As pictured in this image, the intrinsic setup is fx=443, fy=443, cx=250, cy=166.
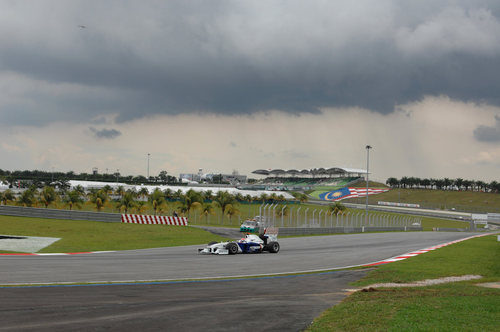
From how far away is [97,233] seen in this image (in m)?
34.5

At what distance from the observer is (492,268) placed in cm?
2038

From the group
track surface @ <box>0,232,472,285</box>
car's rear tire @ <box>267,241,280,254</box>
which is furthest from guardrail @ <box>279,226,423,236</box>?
track surface @ <box>0,232,472,285</box>

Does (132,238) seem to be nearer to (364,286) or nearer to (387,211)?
(364,286)

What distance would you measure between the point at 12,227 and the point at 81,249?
10.6 metres

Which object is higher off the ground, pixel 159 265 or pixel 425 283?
pixel 425 283

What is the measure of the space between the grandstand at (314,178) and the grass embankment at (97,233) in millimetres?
113865

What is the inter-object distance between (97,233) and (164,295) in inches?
934

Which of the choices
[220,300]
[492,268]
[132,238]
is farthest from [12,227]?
[492,268]

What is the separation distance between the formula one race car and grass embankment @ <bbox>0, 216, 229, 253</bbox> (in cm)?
634

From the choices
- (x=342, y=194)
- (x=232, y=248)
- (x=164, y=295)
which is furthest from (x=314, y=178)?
(x=164, y=295)

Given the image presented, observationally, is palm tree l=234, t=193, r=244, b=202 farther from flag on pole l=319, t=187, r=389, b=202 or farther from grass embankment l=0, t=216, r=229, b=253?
grass embankment l=0, t=216, r=229, b=253

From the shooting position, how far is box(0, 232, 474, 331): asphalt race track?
9.57 meters

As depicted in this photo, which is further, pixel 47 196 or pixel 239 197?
pixel 239 197

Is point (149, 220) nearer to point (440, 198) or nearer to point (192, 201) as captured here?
point (192, 201)
